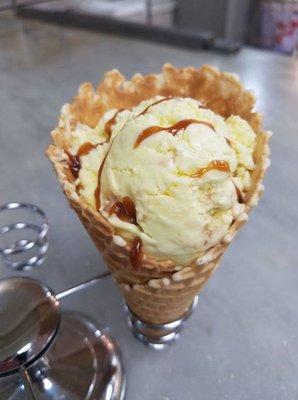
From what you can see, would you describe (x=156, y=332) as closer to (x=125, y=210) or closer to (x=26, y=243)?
(x=125, y=210)

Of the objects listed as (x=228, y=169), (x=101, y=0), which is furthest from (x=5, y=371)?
(x=101, y=0)

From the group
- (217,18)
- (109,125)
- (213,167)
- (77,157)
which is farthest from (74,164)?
→ (217,18)

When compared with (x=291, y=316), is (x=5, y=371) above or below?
above

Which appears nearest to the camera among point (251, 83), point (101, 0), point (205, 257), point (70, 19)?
point (205, 257)

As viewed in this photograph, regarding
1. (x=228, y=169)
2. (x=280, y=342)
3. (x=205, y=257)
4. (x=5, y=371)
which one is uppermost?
(x=228, y=169)

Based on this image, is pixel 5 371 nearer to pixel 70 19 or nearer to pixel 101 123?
pixel 101 123

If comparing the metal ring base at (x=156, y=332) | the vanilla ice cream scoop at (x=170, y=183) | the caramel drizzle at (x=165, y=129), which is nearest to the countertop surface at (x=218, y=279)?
the metal ring base at (x=156, y=332)

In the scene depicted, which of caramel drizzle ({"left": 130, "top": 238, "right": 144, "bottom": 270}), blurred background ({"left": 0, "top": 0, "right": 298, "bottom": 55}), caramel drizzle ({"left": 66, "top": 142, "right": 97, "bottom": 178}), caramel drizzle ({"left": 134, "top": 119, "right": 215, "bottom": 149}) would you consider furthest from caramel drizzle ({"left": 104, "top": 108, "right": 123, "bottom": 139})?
blurred background ({"left": 0, "top": 0, "right": 298, "bottom": 55})
